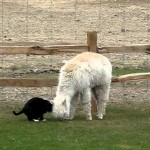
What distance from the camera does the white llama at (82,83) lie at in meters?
11.3

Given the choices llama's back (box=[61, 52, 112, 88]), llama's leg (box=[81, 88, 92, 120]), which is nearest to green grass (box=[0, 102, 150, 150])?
llama's leg (box=[81, 88, 92, 120])

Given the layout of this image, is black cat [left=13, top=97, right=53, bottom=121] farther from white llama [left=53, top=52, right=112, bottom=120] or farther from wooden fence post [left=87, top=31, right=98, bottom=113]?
wooden fence post [left=87, top=31, right=98, bottom=113]

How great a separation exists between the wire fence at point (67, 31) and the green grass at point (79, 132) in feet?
5.51

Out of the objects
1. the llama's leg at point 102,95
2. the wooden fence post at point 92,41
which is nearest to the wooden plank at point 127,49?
the wooden fence post at point 92,41

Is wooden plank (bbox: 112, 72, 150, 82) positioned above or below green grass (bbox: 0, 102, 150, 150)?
above

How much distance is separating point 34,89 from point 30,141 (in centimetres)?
474

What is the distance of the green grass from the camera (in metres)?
9.49

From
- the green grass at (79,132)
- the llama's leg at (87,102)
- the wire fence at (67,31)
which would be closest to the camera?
the green grass at (79,132)

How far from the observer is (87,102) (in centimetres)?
1159

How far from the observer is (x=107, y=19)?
25859 mm

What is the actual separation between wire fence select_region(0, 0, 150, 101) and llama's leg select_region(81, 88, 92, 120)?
200 centimetres

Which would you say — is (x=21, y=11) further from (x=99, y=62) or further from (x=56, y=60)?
(x=99, y=62)

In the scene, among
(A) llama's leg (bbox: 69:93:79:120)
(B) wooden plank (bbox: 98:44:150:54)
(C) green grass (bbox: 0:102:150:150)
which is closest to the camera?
(C) green grass (bbox: 0:102:150:150)

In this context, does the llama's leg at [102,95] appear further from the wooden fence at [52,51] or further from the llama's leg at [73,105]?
the llama's leg at [73,105]
